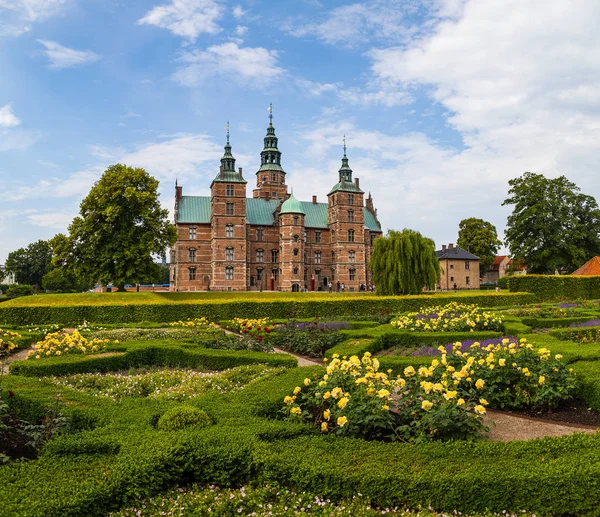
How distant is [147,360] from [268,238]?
4596 centimetres

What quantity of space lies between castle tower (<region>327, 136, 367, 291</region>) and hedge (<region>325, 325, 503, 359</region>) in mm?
43701

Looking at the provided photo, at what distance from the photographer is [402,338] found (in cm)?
1373

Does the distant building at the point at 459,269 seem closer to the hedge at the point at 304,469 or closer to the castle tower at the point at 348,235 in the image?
the castle tower at the point at 348,235

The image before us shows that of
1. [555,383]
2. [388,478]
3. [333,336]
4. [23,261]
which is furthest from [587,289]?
[23,261]

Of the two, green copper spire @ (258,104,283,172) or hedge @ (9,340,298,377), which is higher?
green copper spire @ (258,104,283,172)

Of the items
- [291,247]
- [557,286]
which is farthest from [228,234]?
[557,286]

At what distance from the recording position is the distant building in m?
62.2

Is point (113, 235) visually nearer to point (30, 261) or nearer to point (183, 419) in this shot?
point (183, 419)

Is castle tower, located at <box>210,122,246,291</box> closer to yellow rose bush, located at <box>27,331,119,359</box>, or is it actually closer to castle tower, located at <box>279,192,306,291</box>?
castle tower, located at <box>279,192,306,291</box>

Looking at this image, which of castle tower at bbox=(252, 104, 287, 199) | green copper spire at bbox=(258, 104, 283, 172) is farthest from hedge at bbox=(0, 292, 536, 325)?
green copper spire at bbox=(258, 104, 283, 172)

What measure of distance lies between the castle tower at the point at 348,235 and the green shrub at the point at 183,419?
51738 millimetres

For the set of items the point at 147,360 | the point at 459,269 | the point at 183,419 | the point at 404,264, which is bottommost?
the point at 147,360

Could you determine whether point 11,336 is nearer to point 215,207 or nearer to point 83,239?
point 83,239

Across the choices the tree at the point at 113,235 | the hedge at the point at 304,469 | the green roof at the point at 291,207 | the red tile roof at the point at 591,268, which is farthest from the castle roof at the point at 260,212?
the hedge at the point at 304,469
